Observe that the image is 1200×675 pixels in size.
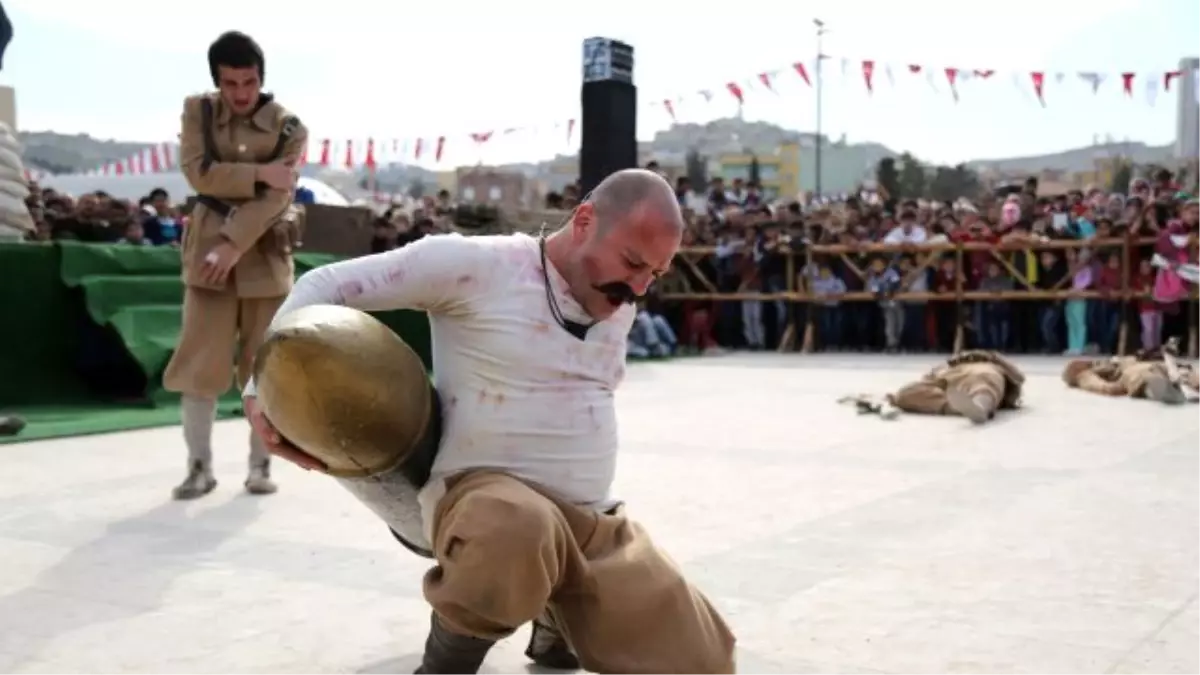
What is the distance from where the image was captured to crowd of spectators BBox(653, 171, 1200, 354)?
1330 centimetres

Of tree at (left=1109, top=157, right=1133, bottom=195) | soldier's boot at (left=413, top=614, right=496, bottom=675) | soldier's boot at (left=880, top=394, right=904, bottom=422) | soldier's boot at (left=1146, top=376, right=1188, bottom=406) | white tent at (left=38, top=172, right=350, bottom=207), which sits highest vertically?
tree at (left=1109, top=157, right=1133, bottom=195)

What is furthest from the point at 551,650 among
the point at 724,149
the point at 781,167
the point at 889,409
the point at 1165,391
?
the point at 724,149

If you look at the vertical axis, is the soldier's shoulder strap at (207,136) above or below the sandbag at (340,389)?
above

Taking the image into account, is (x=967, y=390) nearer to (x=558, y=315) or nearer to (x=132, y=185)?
(x=558, y=315)

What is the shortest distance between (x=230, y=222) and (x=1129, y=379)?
21.3 ft

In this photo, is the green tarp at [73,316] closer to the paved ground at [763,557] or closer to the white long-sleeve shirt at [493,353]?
the paved ground at [763,557]

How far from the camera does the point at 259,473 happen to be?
507 cm

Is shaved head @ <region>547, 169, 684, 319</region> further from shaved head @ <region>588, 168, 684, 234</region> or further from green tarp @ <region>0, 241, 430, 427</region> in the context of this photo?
green tarp @ <region>0, 241, 430, 427</region>

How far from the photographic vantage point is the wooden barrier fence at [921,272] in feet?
43.4

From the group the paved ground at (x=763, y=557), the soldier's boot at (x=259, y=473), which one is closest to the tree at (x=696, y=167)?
the paved ground at (x=763, y=557)

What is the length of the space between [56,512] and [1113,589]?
3.57 m

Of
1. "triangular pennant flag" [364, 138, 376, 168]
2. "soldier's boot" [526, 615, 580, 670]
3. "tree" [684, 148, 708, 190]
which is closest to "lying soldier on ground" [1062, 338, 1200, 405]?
"soldier's boot" [526, 615, 580, 670]

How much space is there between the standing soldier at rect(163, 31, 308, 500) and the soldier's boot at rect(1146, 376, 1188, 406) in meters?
5.93

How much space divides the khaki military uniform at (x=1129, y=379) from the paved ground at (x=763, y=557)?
158 cm
